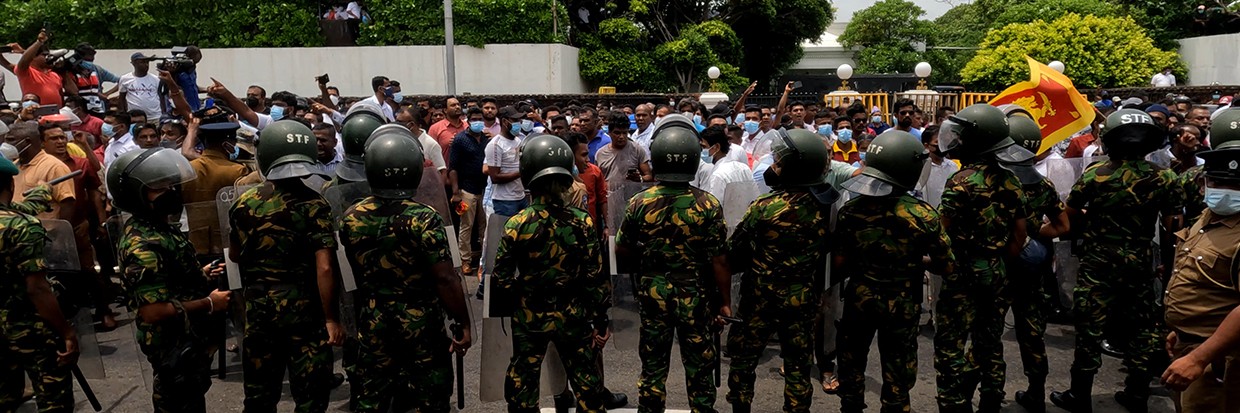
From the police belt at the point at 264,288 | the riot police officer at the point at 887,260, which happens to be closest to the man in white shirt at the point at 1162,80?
the riot police officer at the point at 887,260

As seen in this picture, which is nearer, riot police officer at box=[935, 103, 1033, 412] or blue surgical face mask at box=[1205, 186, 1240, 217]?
blue surgical face mask at box=[1205, 186, 1240, 217]

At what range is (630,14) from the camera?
82.6 ft

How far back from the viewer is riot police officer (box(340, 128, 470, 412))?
443 centimetres

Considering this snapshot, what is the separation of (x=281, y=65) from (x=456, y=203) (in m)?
15.4

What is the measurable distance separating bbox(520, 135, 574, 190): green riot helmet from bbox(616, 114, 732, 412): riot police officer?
1.68ft

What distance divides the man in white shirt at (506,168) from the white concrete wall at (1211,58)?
2453 cm

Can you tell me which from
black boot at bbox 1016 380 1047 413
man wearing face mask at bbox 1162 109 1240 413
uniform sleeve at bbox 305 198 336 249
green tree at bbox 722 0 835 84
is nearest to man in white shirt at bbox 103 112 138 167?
uniform sleeve at bbox 305 198 336 249

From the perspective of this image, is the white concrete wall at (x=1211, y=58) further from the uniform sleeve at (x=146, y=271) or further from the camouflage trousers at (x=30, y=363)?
the camouflage trousers at (x=30, y=363)

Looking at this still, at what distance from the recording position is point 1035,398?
558cm

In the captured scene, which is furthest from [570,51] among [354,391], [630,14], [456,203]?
[354,391]

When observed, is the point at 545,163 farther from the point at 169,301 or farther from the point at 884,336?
the point at 884,336

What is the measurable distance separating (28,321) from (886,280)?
454cm

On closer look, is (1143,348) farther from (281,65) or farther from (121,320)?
(281,65)

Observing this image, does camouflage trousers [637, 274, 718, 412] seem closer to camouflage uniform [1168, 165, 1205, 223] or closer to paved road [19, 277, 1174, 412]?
paved road [19, 277, 1174, 412]
